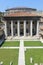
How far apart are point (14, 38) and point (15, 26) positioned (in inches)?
324

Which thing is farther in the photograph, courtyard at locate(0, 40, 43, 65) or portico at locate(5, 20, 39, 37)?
portico at locate(5, 20, 39, 37)

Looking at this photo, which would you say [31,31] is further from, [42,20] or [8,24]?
[8,24]

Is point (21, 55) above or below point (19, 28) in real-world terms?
below

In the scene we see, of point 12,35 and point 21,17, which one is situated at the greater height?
point 21,17

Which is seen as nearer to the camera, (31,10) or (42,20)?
(42,20)

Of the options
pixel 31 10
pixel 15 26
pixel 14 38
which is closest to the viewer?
pixel 14 38

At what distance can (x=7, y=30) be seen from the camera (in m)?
52.2

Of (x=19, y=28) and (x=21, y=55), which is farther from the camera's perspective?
(x=19, y=28)

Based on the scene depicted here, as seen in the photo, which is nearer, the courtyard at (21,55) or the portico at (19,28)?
the courtyard at (21,55)

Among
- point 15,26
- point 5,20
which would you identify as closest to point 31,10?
point 15,26

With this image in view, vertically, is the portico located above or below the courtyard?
above

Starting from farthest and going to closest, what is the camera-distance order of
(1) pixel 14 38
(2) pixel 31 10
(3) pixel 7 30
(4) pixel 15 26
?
(2) pixel 31 10 < (4) pixel 15 26 < (3) pixel 7 30 < (1) pixel 14 38

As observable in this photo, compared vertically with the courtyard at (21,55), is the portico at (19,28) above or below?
above

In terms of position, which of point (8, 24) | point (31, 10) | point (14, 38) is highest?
point (31, 10)
